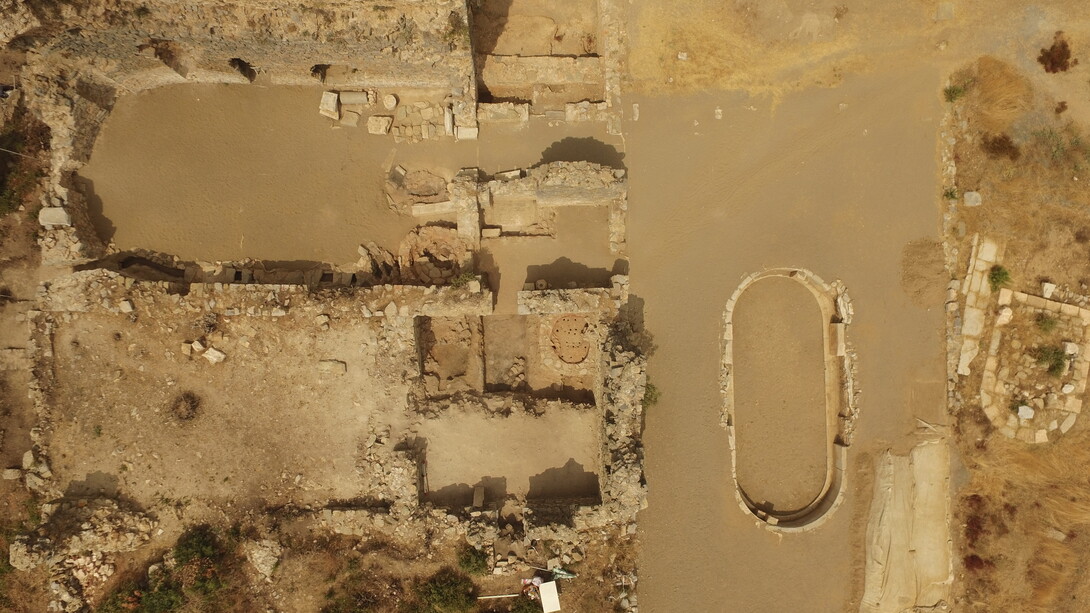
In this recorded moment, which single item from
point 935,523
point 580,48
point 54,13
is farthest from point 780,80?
point 54,13

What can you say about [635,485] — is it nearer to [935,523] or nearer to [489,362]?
[489,362]

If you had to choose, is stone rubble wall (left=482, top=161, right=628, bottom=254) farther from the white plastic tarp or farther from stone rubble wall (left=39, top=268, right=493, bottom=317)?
the white plastic tarp

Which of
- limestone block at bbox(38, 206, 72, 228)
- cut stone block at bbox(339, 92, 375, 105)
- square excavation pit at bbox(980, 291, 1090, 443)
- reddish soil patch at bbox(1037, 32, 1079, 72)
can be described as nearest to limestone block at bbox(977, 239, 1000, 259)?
square excavation pit at bbox(980, 291, 1090, 443)

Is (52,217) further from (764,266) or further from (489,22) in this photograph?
(764,266)

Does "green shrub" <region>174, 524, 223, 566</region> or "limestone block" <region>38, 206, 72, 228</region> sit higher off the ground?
"limestone block" <region>38, 206, 72, 228</region>

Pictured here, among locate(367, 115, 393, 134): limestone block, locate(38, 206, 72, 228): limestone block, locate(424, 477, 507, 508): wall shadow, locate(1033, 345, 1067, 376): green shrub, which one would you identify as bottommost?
locate(424, 477, 507, 508): wall shadow

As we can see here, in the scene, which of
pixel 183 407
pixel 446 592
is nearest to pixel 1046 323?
pixel 446 592
